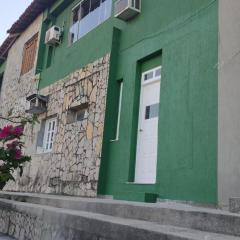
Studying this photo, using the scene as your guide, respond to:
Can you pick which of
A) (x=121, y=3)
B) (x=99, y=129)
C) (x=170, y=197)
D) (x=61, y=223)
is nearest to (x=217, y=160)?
(x=170, y=197)

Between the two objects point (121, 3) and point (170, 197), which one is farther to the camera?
point (121, 3)

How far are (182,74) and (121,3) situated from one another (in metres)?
2.95

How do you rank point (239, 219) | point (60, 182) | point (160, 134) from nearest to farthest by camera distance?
point (239, 219)
point (160, 134)
point (60, 182)

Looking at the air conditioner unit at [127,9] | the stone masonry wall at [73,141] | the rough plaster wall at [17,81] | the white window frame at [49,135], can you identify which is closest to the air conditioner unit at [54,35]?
the stone masonry wall at [73,141]

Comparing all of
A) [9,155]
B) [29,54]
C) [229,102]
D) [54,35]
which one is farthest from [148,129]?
[29,54]

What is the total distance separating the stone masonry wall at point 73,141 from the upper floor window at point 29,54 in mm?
2590

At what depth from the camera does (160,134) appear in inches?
300

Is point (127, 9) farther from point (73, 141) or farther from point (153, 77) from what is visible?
point (73, 141)

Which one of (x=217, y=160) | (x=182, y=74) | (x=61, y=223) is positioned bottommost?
(x=61, y=223)

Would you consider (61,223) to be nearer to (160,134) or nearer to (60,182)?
(160,134)

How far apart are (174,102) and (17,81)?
1034 centimetres

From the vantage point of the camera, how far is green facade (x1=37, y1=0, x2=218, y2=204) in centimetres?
660

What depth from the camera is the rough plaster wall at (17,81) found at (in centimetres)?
1502

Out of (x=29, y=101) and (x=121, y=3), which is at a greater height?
(x=121, y=3)
